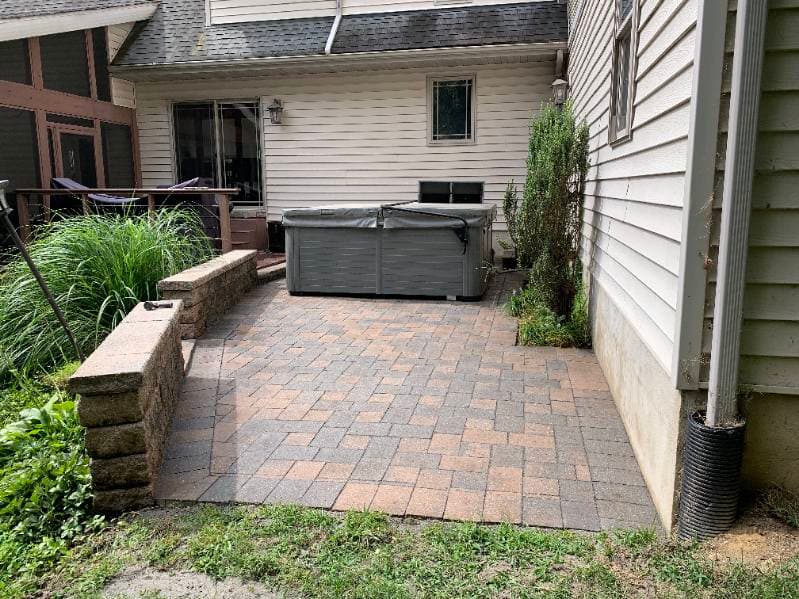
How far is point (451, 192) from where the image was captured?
10.6m

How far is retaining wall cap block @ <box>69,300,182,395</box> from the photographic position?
284cm

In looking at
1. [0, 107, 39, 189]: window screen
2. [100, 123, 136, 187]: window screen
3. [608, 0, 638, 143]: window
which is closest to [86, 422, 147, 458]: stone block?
[608, 0, 638, 143]: window

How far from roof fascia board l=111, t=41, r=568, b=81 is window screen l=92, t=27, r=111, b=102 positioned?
8.9 inches

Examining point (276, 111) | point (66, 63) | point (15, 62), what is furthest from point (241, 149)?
point (15, 62)

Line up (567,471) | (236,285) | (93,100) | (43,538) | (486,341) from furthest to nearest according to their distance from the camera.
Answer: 1. (93,100)
2. (236,285)
3. (486,341)
4. (567,471)
5. (43,538)

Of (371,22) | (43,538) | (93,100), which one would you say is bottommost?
(43,538)

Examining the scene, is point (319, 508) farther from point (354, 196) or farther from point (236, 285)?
point (354, 196)

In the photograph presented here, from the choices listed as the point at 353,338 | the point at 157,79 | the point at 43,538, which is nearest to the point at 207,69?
the point at 157,79

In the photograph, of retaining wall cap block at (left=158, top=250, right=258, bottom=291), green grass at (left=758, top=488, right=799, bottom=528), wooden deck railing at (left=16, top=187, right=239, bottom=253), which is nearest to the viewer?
green grass at (left=758, top=488, right=799, bottom=528)

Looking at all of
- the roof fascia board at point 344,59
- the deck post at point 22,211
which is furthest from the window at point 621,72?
the deck post at point 22,211

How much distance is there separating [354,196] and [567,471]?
848cm

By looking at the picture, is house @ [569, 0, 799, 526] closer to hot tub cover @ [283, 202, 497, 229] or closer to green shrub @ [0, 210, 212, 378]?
hot tub cover @ [283, 202, 497, 229]

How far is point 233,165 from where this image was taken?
11.6m

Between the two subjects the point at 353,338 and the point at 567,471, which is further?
the point at 353,338
